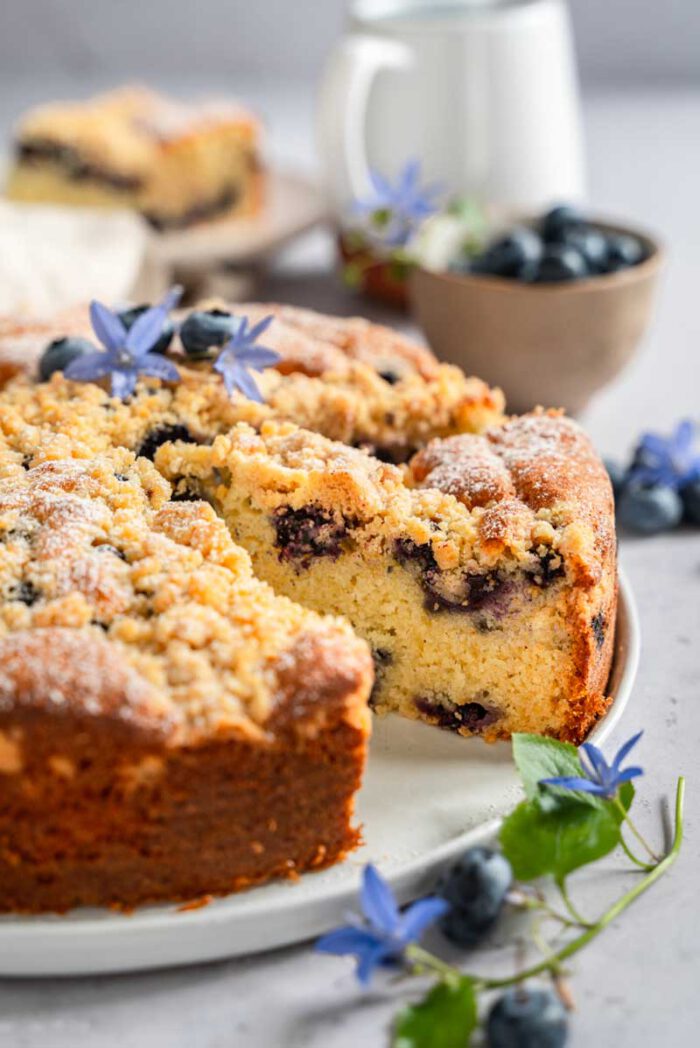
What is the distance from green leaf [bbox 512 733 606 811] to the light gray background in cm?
628

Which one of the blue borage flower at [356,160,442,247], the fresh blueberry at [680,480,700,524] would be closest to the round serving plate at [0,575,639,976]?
the fresh blueberry at [680,480,700,524]

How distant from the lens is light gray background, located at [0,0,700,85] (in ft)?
25.5

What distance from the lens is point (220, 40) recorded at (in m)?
8.04

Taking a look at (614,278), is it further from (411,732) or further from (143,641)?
(143,641)

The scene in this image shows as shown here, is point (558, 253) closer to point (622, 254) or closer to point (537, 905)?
point (622, 254)

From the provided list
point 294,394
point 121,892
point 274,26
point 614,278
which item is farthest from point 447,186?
point 274,26

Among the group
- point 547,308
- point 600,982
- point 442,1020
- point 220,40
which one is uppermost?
point 220,40

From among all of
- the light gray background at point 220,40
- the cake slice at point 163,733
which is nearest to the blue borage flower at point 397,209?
the cake slice at point 163,733

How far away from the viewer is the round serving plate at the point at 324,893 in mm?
2160

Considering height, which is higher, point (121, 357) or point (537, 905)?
point (121, 357)

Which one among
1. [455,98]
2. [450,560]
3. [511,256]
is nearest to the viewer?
[450,560]

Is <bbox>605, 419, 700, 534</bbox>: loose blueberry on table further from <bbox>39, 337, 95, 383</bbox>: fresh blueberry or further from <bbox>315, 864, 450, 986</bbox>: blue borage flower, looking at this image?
<bbox>315, 864, 450, 986</bbox>: blue borage flower

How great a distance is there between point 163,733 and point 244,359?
1.26 m

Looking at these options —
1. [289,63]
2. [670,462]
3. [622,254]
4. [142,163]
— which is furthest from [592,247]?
[289,63]
